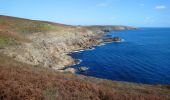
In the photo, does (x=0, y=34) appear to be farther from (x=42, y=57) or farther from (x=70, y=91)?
(x=70, y=91)

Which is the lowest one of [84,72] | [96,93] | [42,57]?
[84,72]

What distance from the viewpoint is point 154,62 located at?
61438 millimetres

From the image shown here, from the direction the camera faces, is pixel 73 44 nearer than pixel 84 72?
No

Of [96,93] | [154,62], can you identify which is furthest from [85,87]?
[154,62]

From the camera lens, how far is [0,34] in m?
50.5

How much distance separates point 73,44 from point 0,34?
1640 inches

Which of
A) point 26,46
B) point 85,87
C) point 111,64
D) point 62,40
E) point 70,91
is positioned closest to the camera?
point 70,91

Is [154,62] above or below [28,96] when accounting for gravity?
below

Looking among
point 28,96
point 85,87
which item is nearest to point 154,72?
point 85,87

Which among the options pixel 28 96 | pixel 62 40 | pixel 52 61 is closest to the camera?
pixel 28 96

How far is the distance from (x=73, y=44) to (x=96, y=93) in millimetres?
75411

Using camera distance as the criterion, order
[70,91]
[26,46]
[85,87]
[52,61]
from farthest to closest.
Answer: [52,61]
[26,46]
[85,87]
[70,91]

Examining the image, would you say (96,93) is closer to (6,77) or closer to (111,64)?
(6,77)

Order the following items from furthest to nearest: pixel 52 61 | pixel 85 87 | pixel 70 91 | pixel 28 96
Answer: pixel 52 61, pixel 85 87, pixel 70 91, pixel 28 96
